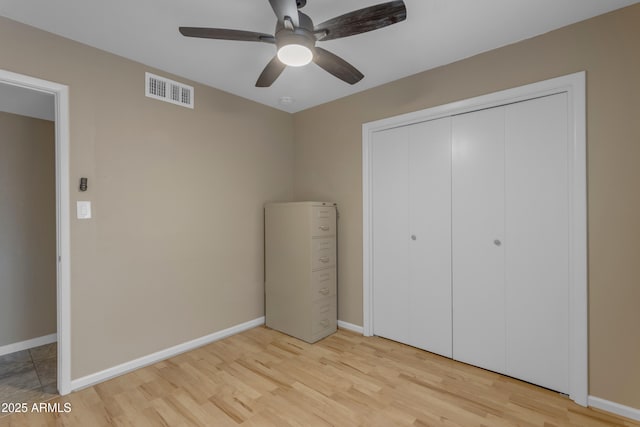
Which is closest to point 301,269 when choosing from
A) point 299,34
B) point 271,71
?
point 271,71

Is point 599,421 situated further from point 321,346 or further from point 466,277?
point 321,346

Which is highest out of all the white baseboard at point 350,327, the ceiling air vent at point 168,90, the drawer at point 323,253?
the ceiling air vent at point 168,90

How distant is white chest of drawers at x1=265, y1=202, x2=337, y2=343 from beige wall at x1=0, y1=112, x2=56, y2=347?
7.11 feet

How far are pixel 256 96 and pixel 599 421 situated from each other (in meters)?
3.61

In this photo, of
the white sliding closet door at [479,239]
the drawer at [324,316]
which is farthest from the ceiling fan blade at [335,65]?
the drawer at [324,316]

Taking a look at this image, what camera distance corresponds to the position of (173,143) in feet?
8.57

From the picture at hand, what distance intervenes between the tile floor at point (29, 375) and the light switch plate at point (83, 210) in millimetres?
1212

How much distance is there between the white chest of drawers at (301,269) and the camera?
2877mm

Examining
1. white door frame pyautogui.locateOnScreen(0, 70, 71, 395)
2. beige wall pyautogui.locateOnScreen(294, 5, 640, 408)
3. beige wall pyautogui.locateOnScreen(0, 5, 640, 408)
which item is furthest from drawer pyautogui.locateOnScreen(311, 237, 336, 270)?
beige wall pyautogui.locateOnScreen(294, 5, 640, 408)

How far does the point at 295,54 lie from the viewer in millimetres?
1615

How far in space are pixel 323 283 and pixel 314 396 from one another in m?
1.12

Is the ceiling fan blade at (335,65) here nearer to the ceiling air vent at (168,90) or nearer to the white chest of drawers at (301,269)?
the white chest of drawers at (301,269)

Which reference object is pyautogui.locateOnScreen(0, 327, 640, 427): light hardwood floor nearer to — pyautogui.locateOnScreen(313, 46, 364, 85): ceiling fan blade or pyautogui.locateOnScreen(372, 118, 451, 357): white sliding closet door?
pyautogui.locateOnScreen(372, 118, 451, 357): white sliding closet door

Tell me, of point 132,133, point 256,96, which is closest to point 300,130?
point 256,96
